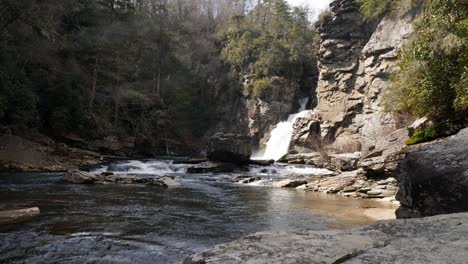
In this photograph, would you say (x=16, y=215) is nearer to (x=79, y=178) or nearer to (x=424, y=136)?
(x=79, y=178)

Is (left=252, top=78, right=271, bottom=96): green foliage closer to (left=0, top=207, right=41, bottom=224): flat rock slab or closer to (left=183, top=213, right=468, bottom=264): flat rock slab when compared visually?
(left=0, top=207, right=41, bottom=224): flat rock slab

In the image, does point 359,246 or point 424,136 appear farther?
point 424,136

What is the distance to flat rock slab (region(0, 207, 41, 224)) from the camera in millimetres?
7711

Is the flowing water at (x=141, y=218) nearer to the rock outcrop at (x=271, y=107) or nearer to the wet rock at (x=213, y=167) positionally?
the wet rock at (x=213, y=167)

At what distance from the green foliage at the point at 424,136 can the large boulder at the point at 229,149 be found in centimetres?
1205

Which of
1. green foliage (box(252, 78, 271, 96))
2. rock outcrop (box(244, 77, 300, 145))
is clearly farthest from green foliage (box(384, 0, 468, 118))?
green foliage (box(252, 78, 271, 96))

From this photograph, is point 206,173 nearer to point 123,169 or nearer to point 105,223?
point 123,169

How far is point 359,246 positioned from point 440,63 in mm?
15044

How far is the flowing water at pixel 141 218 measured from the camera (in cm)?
611

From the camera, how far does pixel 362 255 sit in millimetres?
1999

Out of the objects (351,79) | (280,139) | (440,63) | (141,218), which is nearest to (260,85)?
(280,139)

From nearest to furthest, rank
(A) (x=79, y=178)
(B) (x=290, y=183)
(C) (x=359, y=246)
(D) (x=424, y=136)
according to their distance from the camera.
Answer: (C) (x=359, y=246)
(D) (x=424, y=136)
(A) (x=79, y=178)
(B) (x=290, y=183)

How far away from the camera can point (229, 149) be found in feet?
78.8

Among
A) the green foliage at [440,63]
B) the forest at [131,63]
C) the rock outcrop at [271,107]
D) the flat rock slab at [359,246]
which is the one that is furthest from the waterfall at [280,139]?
the flat rock slab at [359,246]
